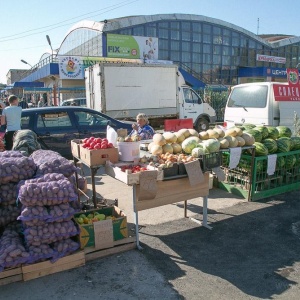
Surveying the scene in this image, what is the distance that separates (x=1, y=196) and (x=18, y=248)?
71 cm

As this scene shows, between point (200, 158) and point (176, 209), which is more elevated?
point (200, 158)

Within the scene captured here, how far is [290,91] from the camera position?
8570mm

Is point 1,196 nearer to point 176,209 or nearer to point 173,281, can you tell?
point 173,281

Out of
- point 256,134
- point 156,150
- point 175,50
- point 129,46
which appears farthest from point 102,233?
point 175,50

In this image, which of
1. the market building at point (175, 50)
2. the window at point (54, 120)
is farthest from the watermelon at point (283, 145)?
the market building at point (175, 50)

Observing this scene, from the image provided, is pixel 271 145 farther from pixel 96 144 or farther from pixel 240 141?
pixel 96 144

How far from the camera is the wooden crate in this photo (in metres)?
3.37

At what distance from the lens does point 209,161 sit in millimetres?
4590

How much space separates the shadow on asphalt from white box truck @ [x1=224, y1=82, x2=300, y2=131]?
346 cm

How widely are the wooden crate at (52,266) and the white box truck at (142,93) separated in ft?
34.0

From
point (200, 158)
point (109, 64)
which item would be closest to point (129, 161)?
point (200, 158)

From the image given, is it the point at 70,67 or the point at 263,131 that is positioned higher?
the point at 70,67

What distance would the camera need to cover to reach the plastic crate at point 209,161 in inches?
177

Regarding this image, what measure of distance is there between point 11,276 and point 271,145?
4771mm
